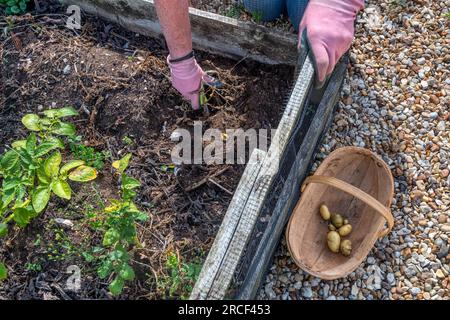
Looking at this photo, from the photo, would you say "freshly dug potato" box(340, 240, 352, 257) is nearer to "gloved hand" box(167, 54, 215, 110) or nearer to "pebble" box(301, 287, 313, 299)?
"pebble" box(301, 287, 313, 299)

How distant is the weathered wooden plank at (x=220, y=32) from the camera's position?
7.98 feet

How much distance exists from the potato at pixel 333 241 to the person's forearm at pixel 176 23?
1.00 m

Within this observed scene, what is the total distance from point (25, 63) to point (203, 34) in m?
0.93

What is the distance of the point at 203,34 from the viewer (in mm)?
2564

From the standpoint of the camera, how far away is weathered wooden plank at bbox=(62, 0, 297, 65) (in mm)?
2432

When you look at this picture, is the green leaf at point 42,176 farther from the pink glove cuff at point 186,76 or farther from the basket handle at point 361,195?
the basket handle at point 361,195

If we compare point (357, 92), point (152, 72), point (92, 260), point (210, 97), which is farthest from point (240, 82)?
point (92, 260)

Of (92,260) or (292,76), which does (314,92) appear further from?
(92,260)

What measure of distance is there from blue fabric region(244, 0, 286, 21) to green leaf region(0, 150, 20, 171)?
1.36m

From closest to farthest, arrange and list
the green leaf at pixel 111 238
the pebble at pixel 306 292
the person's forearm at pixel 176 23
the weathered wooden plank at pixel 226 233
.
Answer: the weathered wooden plank at pixel 226 233
the green leaf at pixel 111 238
the person's forearm at pixel 176 23
the pebble at pixel 306 292

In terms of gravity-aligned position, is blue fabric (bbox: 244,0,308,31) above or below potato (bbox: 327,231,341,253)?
above

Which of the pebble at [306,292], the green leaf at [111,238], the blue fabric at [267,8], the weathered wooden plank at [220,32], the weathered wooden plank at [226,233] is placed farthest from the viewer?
the blue fabric at [267,8]

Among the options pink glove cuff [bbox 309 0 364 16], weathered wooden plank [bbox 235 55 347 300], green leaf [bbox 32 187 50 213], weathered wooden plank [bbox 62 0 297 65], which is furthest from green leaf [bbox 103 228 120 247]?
pink glove cuff [bbox 309 0 364 16]

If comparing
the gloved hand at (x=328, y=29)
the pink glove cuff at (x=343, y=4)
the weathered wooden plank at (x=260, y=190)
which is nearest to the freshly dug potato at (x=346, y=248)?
the weathered wooden plank at (x=260, y=190)
